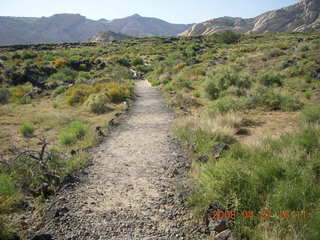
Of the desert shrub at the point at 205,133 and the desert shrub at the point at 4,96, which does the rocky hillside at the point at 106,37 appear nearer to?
the desert shrub at the point at 4,96

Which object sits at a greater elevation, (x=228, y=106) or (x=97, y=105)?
(x=228, y=106)

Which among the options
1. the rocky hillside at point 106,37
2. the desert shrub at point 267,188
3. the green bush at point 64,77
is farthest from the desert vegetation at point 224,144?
the rocky hillside at point 106,37

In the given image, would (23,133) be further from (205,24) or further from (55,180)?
(205,24)

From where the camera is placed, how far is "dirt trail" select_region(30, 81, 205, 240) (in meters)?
3.48

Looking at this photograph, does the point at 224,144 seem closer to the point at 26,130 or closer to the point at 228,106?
the point at 228,106

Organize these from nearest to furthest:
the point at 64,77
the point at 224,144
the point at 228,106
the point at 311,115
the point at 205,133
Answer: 1. the point at 224,144
2. the point at 205,133
3. the point at 311,115
4. the point at 228,106
5. the point at 64,77

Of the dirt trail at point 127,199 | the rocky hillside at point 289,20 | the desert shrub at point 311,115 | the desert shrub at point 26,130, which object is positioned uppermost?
the rocky hillside at point 289,20

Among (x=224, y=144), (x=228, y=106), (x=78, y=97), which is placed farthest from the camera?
(x=78, y=97)

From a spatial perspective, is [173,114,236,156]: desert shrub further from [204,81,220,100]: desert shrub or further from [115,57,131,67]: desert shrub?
[115,57,131,67]: desert shrub

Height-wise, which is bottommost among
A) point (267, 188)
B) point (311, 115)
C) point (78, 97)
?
point (78, 97)

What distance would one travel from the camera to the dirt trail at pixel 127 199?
11.4 ft

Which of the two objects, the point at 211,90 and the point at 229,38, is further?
the point at 229,38

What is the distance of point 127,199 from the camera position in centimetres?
432

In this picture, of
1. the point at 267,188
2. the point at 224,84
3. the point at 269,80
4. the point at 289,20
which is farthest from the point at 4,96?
the point at 289,20
